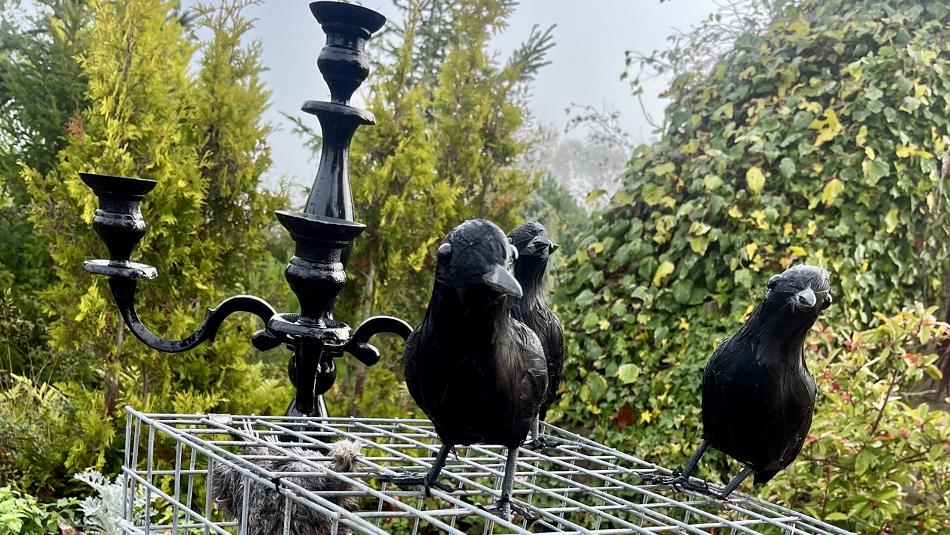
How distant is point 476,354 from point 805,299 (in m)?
0.51

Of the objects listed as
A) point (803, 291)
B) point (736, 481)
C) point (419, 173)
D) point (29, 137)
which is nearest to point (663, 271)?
point (419, 173)

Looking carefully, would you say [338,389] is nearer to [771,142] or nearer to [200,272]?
[200,272]

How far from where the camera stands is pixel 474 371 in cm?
112

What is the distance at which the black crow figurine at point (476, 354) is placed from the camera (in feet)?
3.42

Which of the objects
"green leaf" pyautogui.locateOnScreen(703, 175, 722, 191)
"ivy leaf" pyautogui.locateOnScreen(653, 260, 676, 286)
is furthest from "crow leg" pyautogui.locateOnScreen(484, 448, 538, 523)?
"green leaf" pyautogui.locateOnScreen(703, 175, 722, 191)

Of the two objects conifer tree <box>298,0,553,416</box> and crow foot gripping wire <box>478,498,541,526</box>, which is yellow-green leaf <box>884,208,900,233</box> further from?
crow foot gripping wire <box>478,498,541,526</box>

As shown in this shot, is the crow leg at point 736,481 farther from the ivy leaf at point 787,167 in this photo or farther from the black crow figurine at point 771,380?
the ivy leaf at point 787,167

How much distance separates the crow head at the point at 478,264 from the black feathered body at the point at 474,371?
12mm

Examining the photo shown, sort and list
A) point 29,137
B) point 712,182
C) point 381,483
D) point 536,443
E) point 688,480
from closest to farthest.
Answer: point 688,480 < point 536,443 < point 381,483 < point 712,182 < point 29,137

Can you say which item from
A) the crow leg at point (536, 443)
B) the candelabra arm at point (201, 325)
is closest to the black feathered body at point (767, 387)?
the crow leg at point (536, 443)

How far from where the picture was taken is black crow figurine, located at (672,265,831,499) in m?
1.27

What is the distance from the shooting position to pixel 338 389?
14.3 feet

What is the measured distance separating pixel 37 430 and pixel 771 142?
Result: 359 cm

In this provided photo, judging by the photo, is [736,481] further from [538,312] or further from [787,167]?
[787,167]
